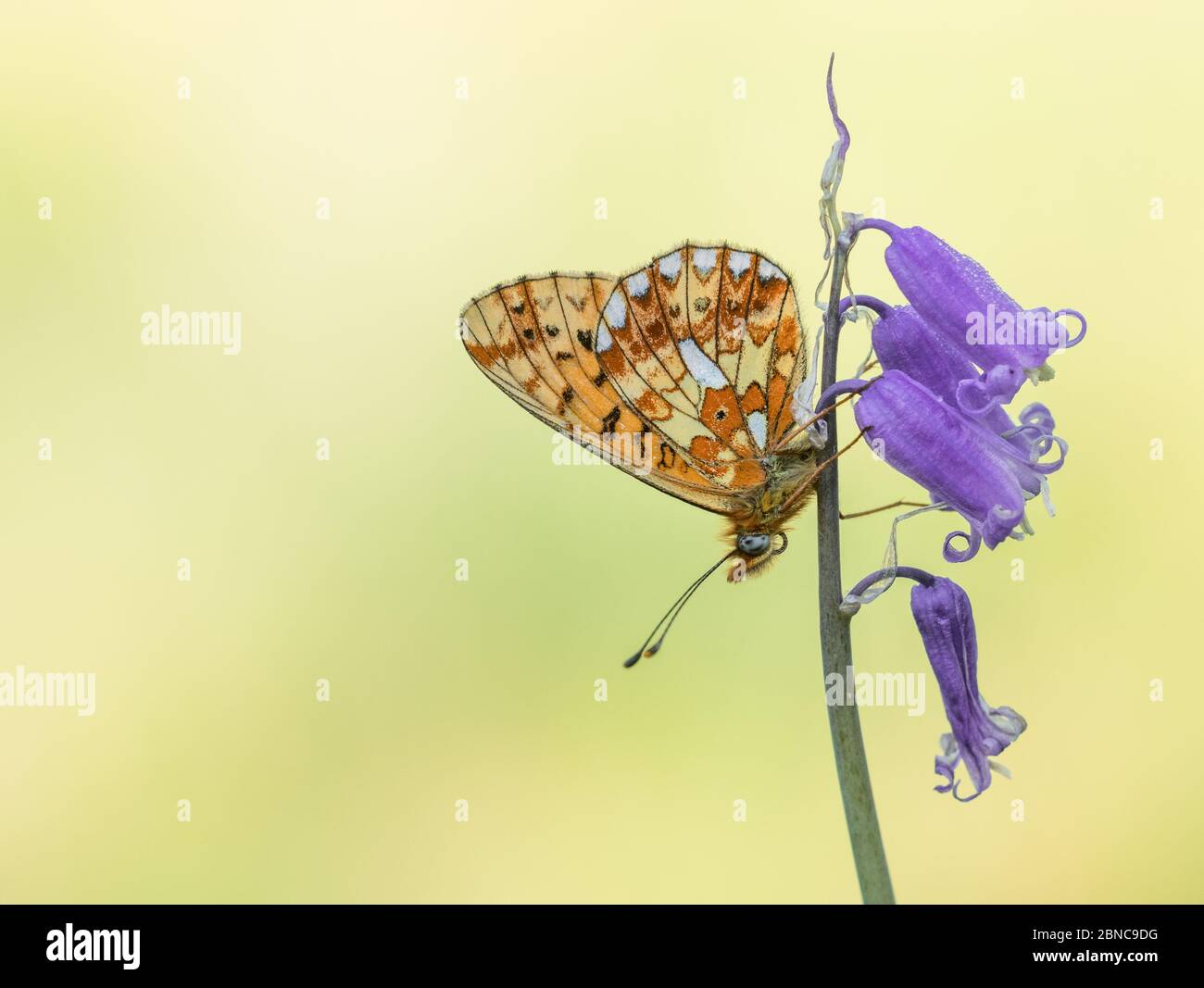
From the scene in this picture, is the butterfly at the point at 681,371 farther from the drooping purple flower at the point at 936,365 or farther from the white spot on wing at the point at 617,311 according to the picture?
the drooping purple flower at the point at 936,365

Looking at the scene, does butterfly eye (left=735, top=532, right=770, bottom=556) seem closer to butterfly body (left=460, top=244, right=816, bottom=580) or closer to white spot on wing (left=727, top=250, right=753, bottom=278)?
butterfly body (left=460, top=244, right=816, bottom=580)

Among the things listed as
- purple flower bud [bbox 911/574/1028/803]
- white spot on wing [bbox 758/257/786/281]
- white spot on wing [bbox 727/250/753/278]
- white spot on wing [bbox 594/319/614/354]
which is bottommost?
purple flower bud [bbox 911/574/1028/803]

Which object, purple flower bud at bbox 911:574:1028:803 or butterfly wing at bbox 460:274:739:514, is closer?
purple flower bud at bbox 911:574:1028:803

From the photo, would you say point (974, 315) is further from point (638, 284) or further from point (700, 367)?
point (638, 284)

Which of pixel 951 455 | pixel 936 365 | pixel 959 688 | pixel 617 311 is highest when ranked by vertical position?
pixel 617 311

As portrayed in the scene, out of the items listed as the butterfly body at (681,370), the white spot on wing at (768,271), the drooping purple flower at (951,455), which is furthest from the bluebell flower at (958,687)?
the white spot on wing at (768,271)

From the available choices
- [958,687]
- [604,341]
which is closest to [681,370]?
[604,341]

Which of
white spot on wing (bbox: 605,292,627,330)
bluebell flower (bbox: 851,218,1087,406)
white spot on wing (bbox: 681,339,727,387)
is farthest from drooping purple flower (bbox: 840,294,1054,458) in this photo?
white spot on wing (bbox: 605,292,627,330)
